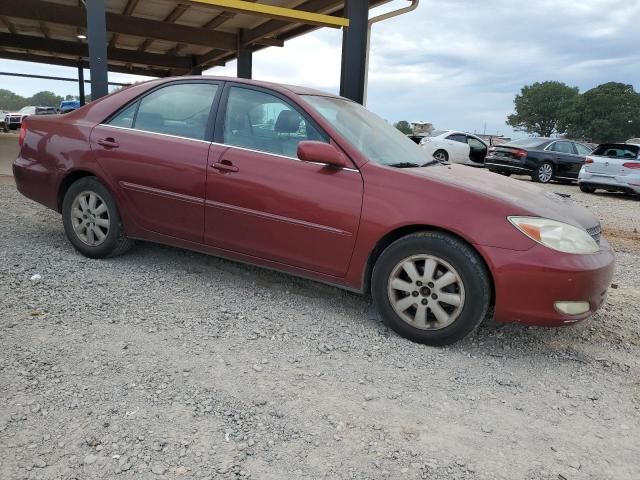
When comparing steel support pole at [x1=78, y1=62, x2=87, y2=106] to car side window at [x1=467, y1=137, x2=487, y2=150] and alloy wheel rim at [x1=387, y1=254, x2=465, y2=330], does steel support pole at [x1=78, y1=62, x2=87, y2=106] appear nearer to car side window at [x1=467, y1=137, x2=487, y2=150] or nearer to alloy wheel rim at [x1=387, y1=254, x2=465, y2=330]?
car side window at [x1=467, y1=137, x2=487, y2=150]

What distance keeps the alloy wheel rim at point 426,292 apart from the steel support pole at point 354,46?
5582mm

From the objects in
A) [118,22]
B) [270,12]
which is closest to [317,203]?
[270,12]

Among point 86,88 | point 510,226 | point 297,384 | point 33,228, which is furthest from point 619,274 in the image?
point 86,88

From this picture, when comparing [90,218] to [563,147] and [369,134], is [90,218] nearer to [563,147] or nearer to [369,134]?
[369,134]

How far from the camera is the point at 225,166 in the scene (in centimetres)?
368

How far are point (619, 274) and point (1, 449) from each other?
5252 mm

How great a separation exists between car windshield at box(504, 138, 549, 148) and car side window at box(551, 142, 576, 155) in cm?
31

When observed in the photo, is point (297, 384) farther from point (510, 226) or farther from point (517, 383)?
point (510, 226)

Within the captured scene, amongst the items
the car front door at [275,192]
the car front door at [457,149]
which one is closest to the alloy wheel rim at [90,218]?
the car front door at [275,192]

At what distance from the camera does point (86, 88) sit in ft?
82.0

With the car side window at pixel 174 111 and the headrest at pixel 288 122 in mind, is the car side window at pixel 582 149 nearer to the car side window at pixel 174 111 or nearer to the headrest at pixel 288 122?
the headrest at pixel 288 122

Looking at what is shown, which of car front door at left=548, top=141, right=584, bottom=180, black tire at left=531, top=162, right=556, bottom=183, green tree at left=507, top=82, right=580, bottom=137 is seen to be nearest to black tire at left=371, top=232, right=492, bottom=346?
black tire at left=531, top=162, right=556, bottom=183

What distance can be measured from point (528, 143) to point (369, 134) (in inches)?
529

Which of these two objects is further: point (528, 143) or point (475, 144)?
point (475, 144)
